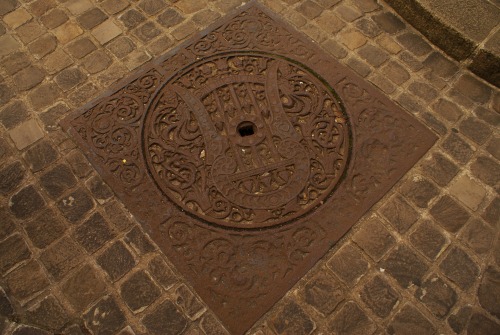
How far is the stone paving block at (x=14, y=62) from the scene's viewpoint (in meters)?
3.81

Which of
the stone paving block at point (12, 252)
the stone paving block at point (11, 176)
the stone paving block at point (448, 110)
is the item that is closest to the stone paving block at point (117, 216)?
the stone paving block at point (12, 252)

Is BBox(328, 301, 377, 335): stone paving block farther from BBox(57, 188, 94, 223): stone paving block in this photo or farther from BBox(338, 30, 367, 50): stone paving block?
BBox(338, 30, 367, 50): stone paving block

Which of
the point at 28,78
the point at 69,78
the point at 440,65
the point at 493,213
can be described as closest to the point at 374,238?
the point at 493,213

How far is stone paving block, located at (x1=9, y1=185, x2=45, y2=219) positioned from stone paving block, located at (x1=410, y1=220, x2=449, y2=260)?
3.10 m

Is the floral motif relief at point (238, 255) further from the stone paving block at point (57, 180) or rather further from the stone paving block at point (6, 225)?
the stone paving block at point (6, 225)

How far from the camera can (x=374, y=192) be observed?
3.29 meters

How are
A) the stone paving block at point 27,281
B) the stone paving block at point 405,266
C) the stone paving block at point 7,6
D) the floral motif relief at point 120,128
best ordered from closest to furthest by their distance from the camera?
1. the stone paving block at point 27,281
2. the stone paving block at point 405,266
3. the floral motif relief at point 120,128
4. the stone paving block at point 7,6

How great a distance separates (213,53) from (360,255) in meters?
2.40

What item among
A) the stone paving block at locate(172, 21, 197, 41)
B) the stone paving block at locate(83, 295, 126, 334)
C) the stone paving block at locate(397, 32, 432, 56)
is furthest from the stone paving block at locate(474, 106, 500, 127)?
the stone paving block at locate(83, 295, 126, 334)

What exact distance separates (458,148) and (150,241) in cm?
285

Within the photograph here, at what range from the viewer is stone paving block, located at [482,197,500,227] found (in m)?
3.20

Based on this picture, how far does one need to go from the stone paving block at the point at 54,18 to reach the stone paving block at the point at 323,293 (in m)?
3.66

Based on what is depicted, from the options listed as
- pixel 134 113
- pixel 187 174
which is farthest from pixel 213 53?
pixel 187 174

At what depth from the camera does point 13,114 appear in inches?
141
